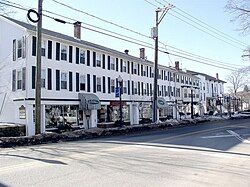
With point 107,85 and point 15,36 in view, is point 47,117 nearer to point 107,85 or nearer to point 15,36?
point 15,36

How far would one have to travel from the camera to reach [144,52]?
52688mm

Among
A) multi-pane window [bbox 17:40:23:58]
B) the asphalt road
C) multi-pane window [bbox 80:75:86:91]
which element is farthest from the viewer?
multi-pane window [bbox 80:75:86:91]

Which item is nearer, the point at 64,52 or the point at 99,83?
the point at 64,52

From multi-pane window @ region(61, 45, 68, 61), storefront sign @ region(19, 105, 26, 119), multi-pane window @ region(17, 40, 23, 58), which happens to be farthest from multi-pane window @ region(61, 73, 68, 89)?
storefront sign @ region(19, 105, 26, 119)

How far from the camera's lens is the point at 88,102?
33531 mm

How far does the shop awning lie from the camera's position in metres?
33.2

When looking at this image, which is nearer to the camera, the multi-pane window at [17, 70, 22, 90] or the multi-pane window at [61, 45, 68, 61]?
the multi-pane window at [17, 70, 22, 90]

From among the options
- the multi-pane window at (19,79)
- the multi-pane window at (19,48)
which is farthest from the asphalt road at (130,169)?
the multi-pane window at (19,48)

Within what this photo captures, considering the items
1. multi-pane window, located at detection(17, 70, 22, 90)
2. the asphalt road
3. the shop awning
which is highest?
multi-pane window, located at detection(17, 70, 22, 90)

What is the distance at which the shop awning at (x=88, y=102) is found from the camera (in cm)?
3325

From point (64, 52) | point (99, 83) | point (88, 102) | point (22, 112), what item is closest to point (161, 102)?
point (99, 83)

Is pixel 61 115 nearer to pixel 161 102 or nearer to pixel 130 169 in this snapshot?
pixel 161 102

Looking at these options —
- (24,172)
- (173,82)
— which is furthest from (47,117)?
(173,82)

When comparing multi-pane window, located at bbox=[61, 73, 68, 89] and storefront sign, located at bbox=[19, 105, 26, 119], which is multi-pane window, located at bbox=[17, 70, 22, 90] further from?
multi-pane window, located at bbox=[61, 73, 68, 89]
